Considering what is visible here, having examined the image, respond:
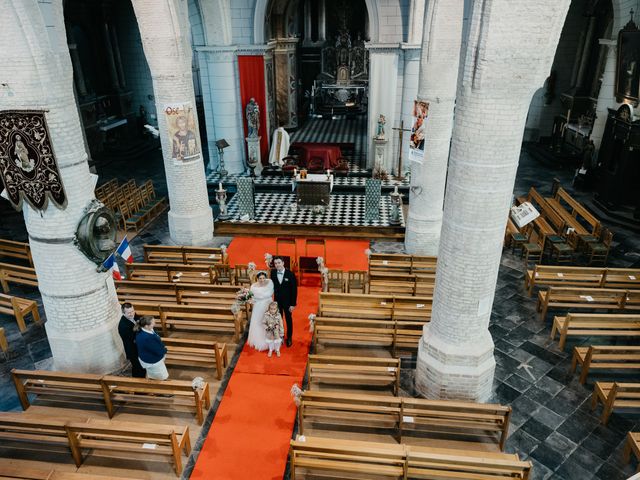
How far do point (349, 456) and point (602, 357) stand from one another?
4591 millimetres

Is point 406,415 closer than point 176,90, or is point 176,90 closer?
point 406,415

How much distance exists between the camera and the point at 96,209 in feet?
23.0

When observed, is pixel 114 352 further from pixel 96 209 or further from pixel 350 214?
pixel 350 214

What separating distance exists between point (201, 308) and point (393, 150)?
10.5 metres

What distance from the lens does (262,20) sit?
52.5ft

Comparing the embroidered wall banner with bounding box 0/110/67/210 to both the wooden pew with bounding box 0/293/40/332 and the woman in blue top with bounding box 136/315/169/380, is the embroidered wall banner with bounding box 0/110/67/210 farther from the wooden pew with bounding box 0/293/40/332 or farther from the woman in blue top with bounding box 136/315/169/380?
the wooden pew with bounding box 0/293/40/332

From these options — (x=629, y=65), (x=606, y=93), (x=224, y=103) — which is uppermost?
(x=629, y=65)

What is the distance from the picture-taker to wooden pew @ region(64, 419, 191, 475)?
5801 millimetres

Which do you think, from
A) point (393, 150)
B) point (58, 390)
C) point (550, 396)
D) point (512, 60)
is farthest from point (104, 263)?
point (393, 150)

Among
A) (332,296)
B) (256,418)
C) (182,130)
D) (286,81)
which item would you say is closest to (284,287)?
(332,296)

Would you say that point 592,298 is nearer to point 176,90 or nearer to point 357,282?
point 357,282

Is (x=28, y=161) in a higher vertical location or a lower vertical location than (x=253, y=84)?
higher

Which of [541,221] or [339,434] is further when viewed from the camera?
[541,221]

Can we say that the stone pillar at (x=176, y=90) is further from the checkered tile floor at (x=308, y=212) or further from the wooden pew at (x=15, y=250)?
the wooden pew at (x=15, y=250)
